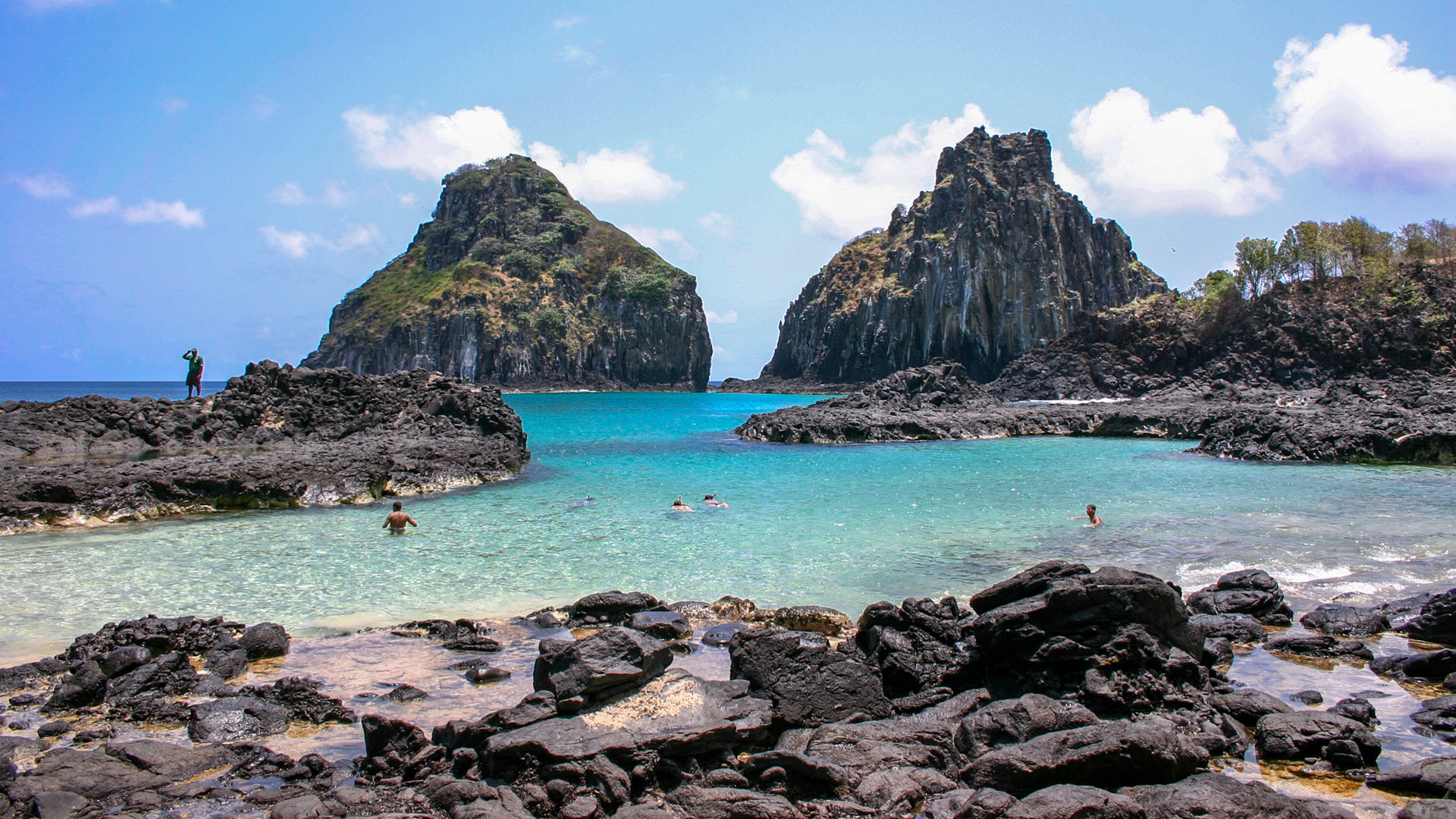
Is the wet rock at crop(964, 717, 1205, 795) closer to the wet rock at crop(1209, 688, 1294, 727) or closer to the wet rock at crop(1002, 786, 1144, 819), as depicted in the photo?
the wet rock at crop(1002, 786, 1144, 819)

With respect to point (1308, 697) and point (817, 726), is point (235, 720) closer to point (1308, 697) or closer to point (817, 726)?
point (817, 726)

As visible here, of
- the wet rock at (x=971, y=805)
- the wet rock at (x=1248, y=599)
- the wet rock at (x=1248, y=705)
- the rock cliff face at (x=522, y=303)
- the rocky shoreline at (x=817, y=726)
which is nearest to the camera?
the wet rock at (x=971, y=805)

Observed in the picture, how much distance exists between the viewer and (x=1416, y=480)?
26.8 m

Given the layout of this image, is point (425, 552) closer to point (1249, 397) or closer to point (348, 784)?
point (348, 784)

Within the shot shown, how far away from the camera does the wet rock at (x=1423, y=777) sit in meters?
6.45

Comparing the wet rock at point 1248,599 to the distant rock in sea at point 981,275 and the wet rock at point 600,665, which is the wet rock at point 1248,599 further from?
the distant rock in sea at point 981,275

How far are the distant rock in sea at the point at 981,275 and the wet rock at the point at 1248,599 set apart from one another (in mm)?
85972

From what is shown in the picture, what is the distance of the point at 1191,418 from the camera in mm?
47375

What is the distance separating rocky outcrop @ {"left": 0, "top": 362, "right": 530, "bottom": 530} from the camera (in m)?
20.7

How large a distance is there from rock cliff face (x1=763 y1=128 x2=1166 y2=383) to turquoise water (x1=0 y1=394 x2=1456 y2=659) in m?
74.6

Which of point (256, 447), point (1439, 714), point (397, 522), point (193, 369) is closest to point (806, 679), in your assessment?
point (1439, 714)

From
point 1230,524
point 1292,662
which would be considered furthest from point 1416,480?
point 1292,662

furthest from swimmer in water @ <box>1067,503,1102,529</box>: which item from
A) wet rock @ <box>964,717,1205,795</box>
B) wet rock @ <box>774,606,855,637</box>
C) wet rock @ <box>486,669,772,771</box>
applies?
wet rock @ <box>486,669,772,771</box>

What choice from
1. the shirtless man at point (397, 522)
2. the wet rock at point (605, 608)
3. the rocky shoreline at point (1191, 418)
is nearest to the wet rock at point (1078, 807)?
the wet rock at point (605, 608)
